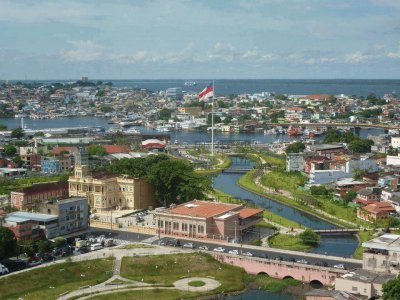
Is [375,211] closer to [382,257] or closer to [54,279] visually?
[382,257]

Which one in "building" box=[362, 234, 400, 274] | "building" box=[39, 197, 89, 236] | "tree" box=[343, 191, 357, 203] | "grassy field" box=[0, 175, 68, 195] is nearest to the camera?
"building" box=[362, 234, 400, 274]

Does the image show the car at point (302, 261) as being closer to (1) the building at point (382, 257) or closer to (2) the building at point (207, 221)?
(1) the building at point (382, 257)

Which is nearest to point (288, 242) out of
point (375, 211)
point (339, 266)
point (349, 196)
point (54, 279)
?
point (339, 266)

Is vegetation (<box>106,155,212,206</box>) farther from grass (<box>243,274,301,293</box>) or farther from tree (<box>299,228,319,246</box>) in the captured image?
grass (<box>243,274,301,293</box>)

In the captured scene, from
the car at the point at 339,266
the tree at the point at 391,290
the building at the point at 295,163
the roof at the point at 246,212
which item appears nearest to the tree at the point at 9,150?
the building at the point at 295,163

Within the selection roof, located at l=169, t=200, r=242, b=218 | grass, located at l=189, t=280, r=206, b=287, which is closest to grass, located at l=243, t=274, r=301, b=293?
grass, located at l=189, t=280, r=206, b=287

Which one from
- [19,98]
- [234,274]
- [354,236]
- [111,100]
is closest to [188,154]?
[354,236]
